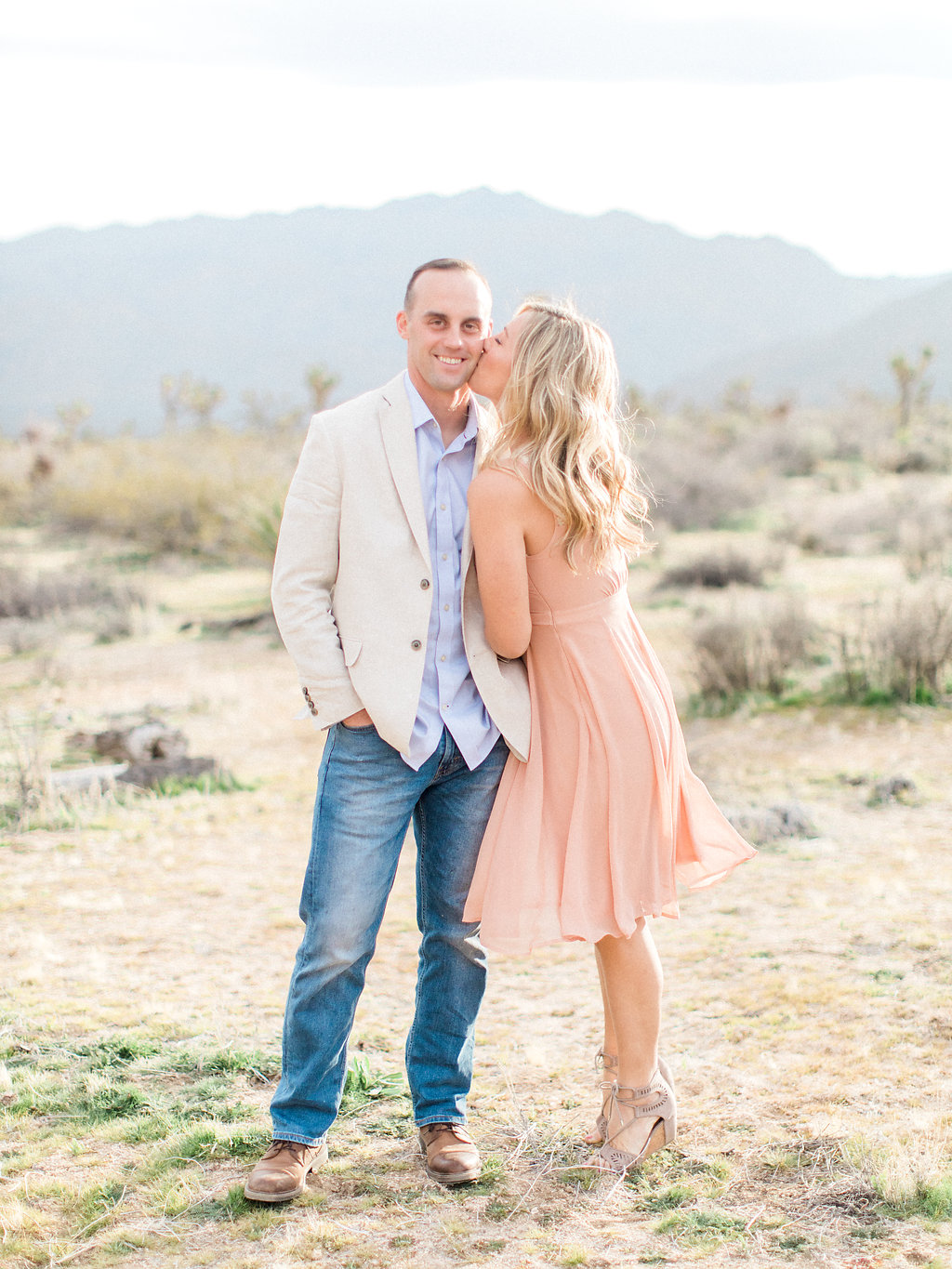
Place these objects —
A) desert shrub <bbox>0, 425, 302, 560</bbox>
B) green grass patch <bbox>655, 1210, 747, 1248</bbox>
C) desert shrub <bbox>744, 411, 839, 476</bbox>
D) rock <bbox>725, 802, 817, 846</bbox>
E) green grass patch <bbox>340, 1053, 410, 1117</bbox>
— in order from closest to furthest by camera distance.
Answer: green grass patch <bbox>655, 1210, 747, 1248</bbox>, green grass patch <bbox>340, 1053, 410, 1117</bbox>, rock <bbox>725, 802, 817, 846</bbox>, desert shrub <bbox>0, 425, 302, 560</bbox>, desert shrub <bbox>744, 411, 839, 476</bbox>

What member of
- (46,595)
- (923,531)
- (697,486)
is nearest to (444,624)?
(46,595)

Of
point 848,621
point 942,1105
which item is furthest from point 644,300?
point 942,1105

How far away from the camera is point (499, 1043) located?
11.8 feet

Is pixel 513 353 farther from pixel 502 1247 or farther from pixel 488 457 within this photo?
pixel 502 1247

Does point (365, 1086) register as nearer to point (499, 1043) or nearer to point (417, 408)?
point (499, 1043)

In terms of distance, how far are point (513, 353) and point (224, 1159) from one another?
2005mm

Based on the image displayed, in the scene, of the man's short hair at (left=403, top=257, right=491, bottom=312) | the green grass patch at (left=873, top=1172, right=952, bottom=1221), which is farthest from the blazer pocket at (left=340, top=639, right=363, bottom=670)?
the green grass patch at (left=873, top=1172, right=952, bottom=1221)

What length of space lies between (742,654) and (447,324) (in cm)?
640

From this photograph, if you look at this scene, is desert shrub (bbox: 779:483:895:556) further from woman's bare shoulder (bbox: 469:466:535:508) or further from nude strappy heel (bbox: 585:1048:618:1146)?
woman's bare shoulder (bbox: 469:466:535:508)

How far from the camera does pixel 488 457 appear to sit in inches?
101

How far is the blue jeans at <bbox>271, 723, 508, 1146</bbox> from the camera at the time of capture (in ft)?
Result: 8.41

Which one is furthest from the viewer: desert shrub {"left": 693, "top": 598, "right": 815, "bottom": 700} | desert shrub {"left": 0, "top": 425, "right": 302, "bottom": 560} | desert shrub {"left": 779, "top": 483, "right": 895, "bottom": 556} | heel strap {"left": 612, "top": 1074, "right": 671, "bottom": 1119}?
desert shrub {"left": 0, "top": 425, "right": 302, "bottom": 560}

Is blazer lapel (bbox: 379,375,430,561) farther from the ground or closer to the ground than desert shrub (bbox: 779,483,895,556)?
farther from the ground

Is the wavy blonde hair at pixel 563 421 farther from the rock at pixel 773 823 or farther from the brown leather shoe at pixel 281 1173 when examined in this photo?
the rock at pixel 773 823
